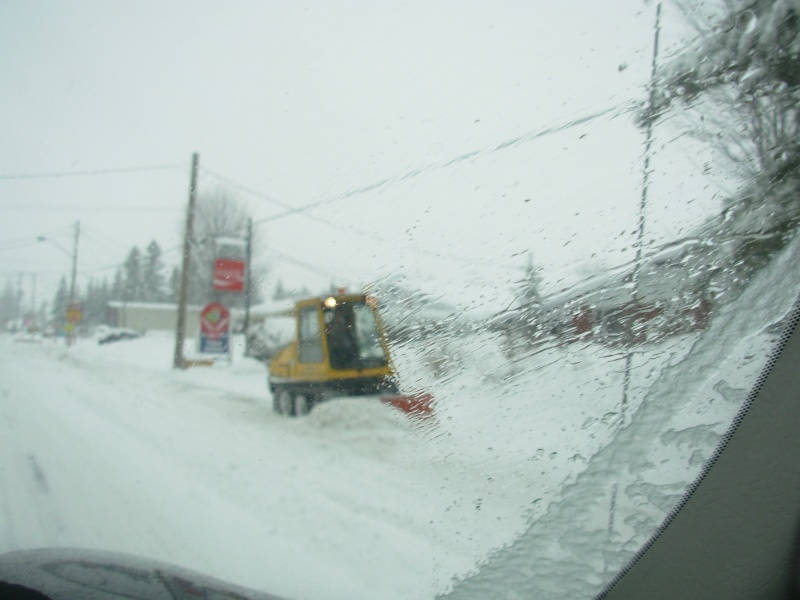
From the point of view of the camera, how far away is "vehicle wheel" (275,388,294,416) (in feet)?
13.2

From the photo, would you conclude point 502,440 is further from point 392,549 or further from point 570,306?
point 392,549

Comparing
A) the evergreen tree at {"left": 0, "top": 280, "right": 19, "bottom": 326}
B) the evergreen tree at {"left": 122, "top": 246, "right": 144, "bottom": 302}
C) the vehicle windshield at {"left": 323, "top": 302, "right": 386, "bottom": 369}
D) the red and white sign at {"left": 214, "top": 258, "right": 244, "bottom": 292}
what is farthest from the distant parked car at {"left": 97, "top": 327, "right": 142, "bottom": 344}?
the vehicle windshield at {"left": 323, "top": 302, "right": 386, "bottom": 369}

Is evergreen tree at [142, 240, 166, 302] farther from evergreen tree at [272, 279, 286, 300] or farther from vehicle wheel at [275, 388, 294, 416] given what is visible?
vehicle wheel at [275, 388, 294, 416]

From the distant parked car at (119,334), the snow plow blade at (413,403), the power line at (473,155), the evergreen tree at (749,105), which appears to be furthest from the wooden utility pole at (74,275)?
the evergreen tree at (749,105)

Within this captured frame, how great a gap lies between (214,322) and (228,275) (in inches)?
11.3

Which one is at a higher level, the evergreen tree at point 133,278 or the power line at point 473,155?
the power line at point 473,155

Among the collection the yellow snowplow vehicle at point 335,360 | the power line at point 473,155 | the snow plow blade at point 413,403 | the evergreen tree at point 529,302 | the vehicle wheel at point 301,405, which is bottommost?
the vehicle wheel at point 301,405

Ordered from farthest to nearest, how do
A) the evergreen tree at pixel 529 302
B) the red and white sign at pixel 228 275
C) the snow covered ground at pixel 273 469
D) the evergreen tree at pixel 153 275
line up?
the evergreen tree at pixel 153 275 → the red and white sign at pixel 228 275 → the snow covered ground at pixel 273 469 → the evergreen tree at pixel 529 302

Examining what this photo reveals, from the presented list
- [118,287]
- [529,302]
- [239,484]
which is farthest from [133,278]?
[529,302]

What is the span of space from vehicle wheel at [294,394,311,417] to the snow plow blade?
0.70 metres

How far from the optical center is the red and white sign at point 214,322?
3576mm

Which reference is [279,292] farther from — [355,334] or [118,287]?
[118,287]

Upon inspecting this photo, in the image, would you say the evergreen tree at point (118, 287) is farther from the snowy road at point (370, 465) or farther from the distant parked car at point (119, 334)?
the snowy road at point (370, 465)

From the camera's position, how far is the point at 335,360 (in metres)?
3.82
